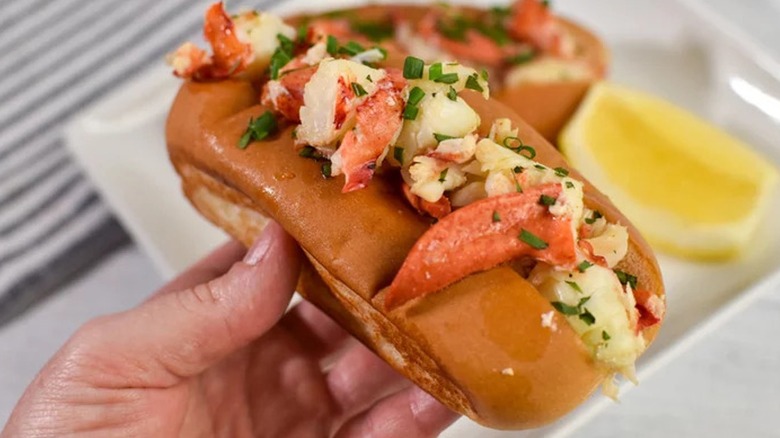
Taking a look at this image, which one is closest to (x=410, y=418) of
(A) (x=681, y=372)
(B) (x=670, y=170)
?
(A) (x=681, y=372)

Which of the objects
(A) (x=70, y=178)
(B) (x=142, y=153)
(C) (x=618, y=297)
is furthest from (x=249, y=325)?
(A) (x=70, y=178)

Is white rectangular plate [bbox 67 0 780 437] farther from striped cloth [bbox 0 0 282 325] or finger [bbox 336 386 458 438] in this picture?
striped cloth [bbox 0 0 282 325]

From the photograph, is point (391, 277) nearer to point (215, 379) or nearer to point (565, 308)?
point (565, 308)

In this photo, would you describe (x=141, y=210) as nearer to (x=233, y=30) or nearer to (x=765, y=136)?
(x=233, y=30)

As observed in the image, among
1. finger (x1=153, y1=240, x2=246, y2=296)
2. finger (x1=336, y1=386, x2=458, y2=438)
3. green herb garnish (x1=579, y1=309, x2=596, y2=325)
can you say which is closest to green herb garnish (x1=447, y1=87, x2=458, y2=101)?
green herb garnish (x1=579, y1=309, x2=596, y2=325)

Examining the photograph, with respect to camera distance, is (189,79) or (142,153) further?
(142,153)

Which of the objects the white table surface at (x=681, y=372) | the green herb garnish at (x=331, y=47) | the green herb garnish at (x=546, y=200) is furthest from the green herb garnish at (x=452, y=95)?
the white table surface at (x=681, y=372)
